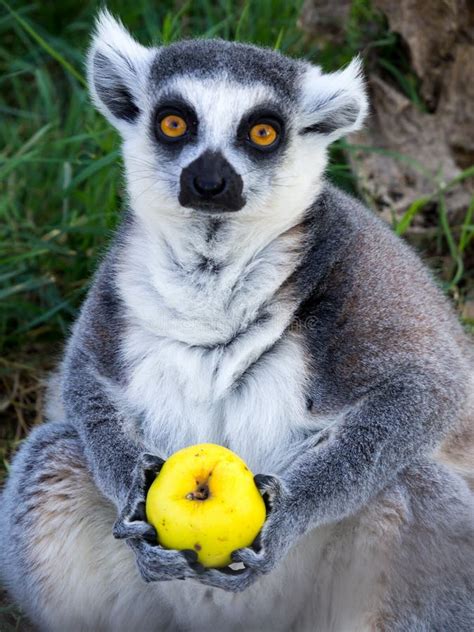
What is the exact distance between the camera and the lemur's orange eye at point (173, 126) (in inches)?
173

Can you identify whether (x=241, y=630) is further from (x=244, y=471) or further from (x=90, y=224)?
(x=90, y=224)

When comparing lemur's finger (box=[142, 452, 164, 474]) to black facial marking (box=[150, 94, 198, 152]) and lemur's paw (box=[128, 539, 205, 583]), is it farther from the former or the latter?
black facial marking (box=[150, 94, 198, 152])

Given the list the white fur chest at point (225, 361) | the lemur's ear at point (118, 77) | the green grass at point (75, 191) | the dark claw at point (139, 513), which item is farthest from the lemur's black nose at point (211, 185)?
the green grass at point (75, 191)

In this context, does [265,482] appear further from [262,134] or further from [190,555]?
[262,134]

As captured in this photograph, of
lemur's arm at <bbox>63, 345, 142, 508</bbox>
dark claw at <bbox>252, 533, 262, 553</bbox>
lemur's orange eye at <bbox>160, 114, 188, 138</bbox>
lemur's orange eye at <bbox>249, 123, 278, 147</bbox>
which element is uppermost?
lemur's orange eye at <bbox>249, 123, 278, 147</bbox>

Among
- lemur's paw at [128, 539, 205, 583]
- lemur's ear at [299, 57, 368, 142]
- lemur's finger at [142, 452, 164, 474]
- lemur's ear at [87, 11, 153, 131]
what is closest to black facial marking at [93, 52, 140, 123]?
lemur's ear at [87, 11, 153, 131]

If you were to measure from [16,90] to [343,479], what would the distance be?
16.6 ft

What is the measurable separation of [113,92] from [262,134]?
803 mm

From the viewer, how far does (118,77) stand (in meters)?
4.78

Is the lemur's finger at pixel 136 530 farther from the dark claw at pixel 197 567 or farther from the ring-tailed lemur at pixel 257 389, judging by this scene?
the dark claw at pixel 197 567

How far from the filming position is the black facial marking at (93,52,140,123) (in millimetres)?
4793

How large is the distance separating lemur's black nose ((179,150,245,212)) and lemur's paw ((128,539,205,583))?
1.30m

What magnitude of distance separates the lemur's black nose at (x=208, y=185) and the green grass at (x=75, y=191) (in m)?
2.16

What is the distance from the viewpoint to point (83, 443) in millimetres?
4598
